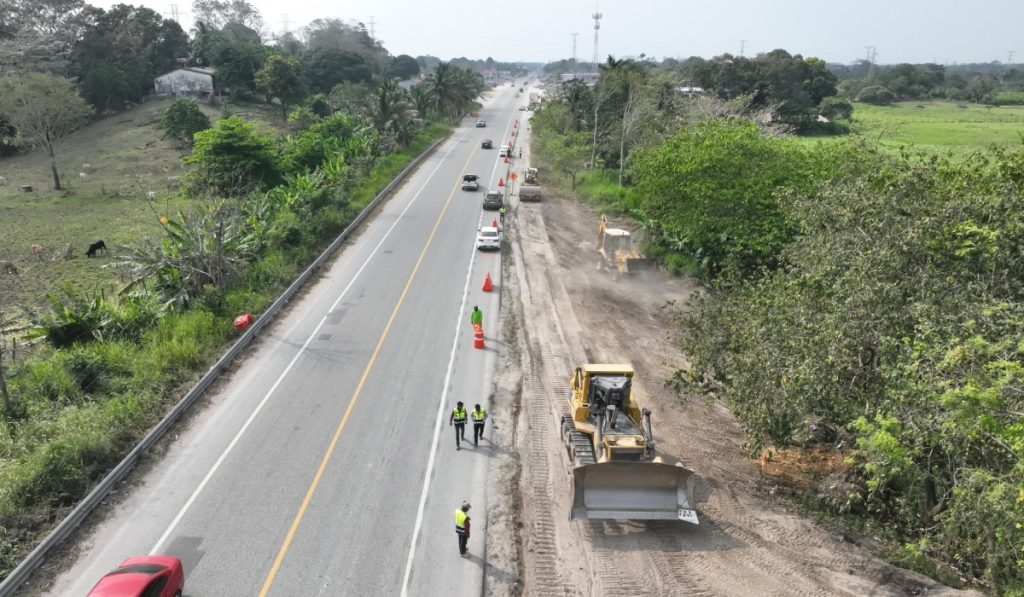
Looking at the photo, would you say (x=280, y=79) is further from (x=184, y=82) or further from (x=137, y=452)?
(x=137, y=452)

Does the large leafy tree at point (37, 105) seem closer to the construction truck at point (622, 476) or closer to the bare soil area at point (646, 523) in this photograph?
the bare soil area at point (646, 523)

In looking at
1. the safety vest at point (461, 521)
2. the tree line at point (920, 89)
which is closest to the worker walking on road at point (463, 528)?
the safety vest at point (461, 521)

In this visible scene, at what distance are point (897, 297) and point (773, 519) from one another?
5.64m

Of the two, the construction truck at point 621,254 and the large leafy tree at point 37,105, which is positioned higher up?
the large leafy tree at point 37,105

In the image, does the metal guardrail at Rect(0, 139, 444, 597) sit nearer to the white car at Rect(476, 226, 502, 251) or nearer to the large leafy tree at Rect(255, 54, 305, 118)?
the white car at Rect(476, 226, 502, 251)

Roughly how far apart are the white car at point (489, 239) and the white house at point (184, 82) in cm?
7185

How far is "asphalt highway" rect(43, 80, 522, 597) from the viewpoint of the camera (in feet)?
40.9

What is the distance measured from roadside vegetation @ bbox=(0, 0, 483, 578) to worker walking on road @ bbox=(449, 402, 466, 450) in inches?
330

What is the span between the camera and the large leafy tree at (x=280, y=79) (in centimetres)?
8181

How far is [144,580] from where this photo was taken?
10570 millimetres

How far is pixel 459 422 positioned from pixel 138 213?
39.7m

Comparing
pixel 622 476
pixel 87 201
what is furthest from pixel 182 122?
pixel 622 476

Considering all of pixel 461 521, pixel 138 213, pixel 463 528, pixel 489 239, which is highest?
pixel 138 213

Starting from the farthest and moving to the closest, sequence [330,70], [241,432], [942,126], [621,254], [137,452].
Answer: [330,70]
[942,126]
[621,254]
[241,432]
[137,452]
